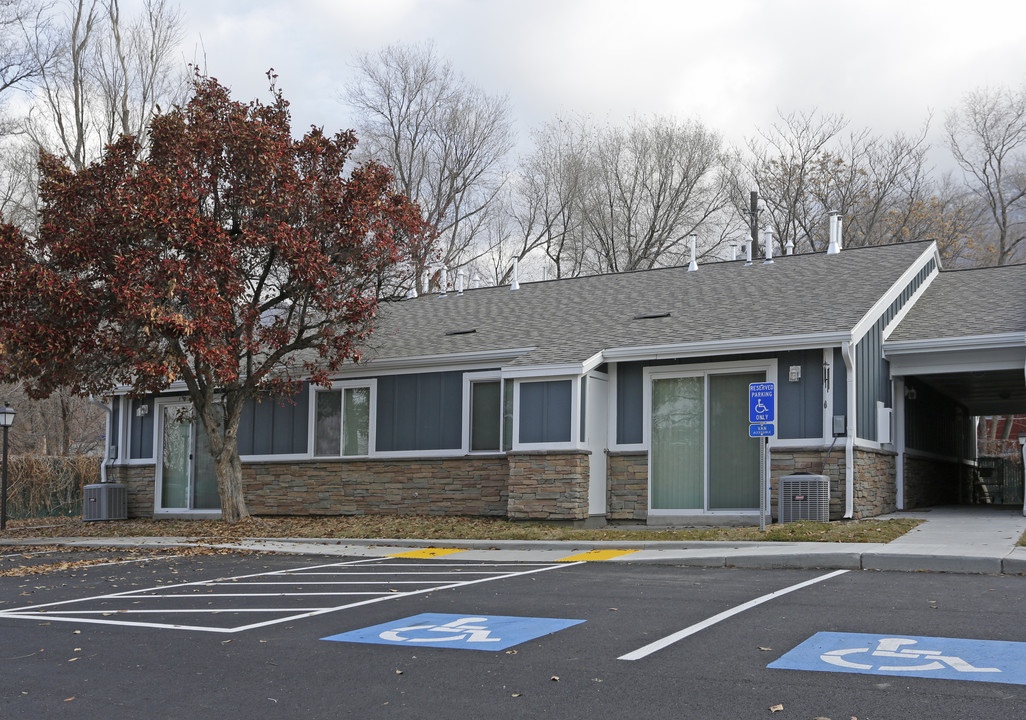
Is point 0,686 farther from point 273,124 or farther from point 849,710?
point 273,124

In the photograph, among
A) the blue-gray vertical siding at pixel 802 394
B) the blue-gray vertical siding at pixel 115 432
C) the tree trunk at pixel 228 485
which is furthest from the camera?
the blue-gray vertical siding at pixel 115 432

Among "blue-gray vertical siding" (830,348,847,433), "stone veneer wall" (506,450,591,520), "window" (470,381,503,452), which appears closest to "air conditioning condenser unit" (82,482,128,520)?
"window" (470,381,503,452)

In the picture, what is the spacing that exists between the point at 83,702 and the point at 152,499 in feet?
58.0

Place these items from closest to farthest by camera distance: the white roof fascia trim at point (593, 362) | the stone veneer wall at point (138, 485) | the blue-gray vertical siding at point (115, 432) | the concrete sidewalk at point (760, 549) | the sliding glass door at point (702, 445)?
1. the concrete sidewalk at point (760, 549)
2. the sliding glass door at point (702, 445)
3. the white roof fascia trim at point (593, 362)
4. the stone veneer wall at point (138, 485)
5. the blue-gray vertical siding at point (115, 432)

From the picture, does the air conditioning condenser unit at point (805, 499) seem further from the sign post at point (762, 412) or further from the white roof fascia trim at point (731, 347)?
the white roof fascia trim at point (731, 347)

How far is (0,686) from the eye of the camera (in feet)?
19.7

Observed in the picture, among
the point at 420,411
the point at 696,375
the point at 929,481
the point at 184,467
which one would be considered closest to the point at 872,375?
the point at 696,375

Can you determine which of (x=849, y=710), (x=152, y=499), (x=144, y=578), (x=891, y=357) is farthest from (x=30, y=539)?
(x=849, y=710)

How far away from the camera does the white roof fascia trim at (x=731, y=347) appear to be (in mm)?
14914

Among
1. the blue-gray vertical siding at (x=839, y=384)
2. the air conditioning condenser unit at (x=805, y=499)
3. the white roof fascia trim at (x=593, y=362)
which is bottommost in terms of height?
the air conditioning condenser unit at (x=805, y=499)

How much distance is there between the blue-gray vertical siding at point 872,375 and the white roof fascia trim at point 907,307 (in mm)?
89

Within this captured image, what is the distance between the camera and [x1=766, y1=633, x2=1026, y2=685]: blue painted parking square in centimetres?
555

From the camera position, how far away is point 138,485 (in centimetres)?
2255

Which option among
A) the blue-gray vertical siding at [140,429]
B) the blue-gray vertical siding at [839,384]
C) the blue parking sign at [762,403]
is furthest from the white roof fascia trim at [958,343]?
the blue-gray vertical siding at [140,429]
